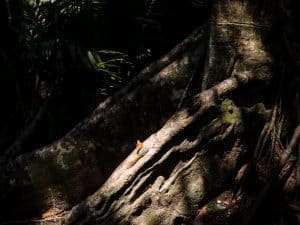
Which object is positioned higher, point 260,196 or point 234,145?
point 234,145

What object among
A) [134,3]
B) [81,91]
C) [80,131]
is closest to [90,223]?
[80,131]

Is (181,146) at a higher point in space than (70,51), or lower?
lower

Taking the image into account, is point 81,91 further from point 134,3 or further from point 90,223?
point 90,223

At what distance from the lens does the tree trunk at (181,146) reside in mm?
3098

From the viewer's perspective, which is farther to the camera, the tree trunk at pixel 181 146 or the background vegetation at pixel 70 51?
the background vegetation at pixel 70 51

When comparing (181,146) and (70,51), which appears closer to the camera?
(181,146)

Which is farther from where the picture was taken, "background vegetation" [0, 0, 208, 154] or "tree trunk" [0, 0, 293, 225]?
"background vegetation" [0, 0, 208, 154]

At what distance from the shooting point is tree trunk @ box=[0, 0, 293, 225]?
3.10 metres

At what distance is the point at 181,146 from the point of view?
3131 mm

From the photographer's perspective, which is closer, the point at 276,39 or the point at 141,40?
the point at 276,39

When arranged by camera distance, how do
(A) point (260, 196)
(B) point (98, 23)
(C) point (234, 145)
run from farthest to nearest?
(B) point (98, 23)
(C) point (234, 145)
(A) point (260, 196)

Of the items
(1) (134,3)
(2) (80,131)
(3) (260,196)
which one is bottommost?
(3) (260,196)

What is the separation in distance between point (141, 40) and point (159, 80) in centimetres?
110

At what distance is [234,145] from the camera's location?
127 inches
